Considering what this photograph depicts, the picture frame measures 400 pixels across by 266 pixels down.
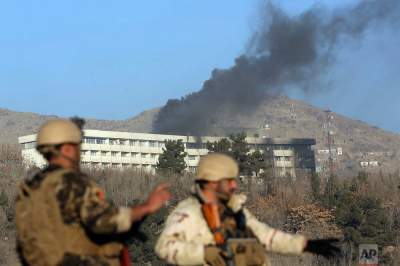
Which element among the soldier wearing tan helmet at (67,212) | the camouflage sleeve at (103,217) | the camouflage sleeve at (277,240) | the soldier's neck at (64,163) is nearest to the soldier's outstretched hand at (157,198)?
the soldier wearing tan helmet at (67,212)

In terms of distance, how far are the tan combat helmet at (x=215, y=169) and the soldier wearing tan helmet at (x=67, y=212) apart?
A: 94 cm

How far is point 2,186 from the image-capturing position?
96312 millimetres

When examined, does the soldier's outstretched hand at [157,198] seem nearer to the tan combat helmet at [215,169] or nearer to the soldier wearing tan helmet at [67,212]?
the soldier wearing tan helmet at [67,212]

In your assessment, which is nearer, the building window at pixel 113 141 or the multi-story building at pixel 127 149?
the multi-story building at pixel 127 149

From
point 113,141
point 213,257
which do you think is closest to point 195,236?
point 213,257

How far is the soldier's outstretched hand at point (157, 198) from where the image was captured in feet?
26.9

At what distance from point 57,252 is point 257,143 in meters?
185

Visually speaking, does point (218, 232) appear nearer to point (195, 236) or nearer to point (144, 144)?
point (195, 236)

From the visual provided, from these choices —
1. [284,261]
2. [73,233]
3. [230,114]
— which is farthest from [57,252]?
[230,114]

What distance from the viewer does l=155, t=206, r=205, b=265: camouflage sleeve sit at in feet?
29.1

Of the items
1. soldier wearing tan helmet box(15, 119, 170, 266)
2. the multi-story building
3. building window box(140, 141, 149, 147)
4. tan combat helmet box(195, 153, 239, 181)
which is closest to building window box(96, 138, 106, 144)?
the multi-story building

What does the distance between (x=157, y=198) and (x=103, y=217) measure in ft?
1.22

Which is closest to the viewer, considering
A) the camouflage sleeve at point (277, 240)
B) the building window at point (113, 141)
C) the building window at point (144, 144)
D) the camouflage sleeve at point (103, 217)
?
the camouflage sleeve at point (103, 217)

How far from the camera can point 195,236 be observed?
9266 millimetres
